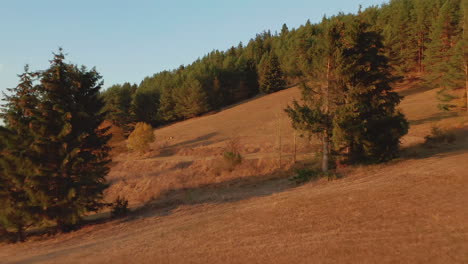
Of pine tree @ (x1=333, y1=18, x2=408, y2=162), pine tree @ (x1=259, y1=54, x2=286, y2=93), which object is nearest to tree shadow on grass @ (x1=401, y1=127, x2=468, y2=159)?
pine tree @ (x1=333, y1=18, x2=408, y2=162)

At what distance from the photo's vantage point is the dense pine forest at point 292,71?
42266mm

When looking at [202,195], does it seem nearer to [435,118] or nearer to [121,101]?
[435,118]

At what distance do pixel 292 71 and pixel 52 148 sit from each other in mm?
63096

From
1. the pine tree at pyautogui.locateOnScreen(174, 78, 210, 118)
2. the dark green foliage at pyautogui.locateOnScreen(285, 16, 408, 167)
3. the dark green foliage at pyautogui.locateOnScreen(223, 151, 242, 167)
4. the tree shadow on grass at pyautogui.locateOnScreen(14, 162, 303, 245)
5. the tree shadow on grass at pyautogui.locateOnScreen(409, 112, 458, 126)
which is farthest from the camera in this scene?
the pine tree at pyautogui.locateOnScreen(174, 78, 210, 118)

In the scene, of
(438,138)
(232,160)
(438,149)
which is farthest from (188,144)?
(438,149)

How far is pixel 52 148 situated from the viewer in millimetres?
13656

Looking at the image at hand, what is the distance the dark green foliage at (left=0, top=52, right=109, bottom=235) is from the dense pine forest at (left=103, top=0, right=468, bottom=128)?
25170 mm

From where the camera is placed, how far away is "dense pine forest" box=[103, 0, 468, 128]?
42266mm

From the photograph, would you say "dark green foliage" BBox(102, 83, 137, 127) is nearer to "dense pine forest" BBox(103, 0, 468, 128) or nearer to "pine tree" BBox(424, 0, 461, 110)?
"dense pine forest" BBox(103, 0, 468, 128)

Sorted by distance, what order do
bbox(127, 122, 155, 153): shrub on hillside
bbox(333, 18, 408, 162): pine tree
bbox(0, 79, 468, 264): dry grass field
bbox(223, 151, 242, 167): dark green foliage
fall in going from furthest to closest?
bbox(127, 122, 155, 153): shrub on hillside, bbox(223, 151, 242, 167): dark green foliage, bbox(333, 18, 408, 162): pine tree, bbox(0, 79, 468, 264): dry grass field

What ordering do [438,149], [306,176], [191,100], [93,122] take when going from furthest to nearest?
[191,100] → [438,149] → [306,176] → [93,122]

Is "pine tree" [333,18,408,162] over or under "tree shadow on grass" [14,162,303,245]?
over

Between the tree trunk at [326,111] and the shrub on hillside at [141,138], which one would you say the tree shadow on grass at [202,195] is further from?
the shrub on hillside at [141,138]

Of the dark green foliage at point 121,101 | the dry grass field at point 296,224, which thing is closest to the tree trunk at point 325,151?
the dry grass field at point 296,224
